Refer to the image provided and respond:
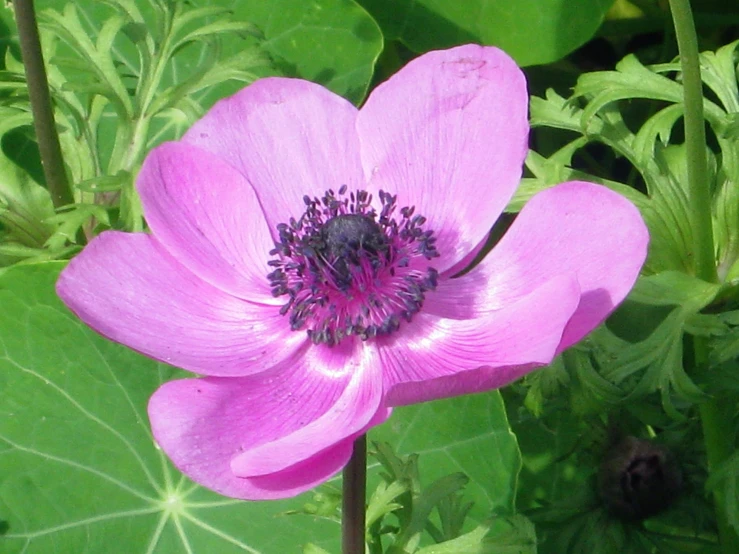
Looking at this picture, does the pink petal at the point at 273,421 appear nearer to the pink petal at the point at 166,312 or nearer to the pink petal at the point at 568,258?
the pink petal at the point at 166,312

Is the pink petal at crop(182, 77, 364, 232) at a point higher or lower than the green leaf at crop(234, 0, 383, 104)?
higher

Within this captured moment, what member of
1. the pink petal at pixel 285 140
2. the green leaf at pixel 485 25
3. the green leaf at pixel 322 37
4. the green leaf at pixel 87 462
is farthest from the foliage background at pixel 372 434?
the green leaf at pixel 485 25

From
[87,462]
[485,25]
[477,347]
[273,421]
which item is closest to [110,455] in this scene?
[87,462]

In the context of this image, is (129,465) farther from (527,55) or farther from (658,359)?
(527,55)

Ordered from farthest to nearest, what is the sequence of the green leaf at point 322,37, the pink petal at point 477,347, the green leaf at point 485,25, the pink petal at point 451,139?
the green leaf at point 485,25
the green leaf at point 322,37
the pink petal at point 451,139
the pink petal at point 477,347

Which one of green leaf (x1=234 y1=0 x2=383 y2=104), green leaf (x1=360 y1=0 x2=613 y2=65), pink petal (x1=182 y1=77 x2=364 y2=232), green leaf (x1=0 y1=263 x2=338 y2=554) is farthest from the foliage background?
green leaf (x1=360 y1=0 x2=613 y2=65)

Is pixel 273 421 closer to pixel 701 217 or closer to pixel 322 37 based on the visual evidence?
pixel 701 217

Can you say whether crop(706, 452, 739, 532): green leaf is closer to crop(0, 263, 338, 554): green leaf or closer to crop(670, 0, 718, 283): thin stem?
crop(670, 0, 718, 283): thin stem
